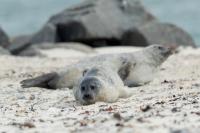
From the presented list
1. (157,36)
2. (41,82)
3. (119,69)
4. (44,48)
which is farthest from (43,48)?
(41,82)

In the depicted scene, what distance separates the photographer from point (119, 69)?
11195 millimetres

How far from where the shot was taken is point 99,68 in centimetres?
874

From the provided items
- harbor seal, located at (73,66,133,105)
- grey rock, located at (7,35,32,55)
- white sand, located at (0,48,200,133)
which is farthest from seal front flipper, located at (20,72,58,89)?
grey rock, located at (7,35,32,55)

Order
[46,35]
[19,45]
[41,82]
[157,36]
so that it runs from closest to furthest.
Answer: [41,82], [157,36], [19,45], [46,35]

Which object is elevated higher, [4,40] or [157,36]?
[4,40]

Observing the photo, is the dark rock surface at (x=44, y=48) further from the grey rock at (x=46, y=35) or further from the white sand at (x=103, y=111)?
the white sand at (x=103, y=111)

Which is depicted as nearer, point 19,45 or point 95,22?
point 95,22

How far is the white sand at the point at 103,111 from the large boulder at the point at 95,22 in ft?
49.0

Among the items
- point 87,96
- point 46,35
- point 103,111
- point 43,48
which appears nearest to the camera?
point 103,111

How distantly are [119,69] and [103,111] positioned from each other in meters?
4.44

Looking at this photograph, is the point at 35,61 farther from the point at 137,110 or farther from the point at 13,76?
the point at 137,110

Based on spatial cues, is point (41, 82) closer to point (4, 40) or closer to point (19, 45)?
A: point (19, 45)

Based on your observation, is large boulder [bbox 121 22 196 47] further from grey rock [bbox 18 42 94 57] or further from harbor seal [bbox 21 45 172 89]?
Answer: harbor seal [bbox 21 45 172 89]

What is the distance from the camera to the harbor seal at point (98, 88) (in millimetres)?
8000
